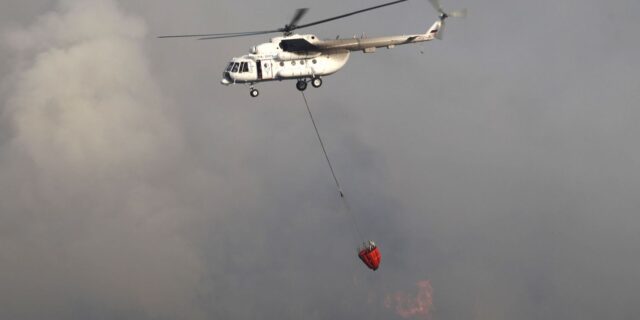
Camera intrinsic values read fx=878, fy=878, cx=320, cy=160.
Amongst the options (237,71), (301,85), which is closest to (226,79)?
(237,71)

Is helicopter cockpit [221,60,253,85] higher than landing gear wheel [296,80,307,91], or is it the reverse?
helicopter cockpit [221,60,253,85]

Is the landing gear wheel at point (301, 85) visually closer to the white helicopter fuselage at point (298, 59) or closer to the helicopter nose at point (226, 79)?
the white helicopter fuselage at point (298, 59)

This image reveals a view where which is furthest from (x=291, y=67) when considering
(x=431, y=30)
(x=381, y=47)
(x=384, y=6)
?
(x=384, y=6)

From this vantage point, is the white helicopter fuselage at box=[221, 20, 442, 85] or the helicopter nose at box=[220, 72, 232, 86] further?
the helicopter nose at box=[220, 72, 232, 86]

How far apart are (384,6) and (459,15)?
693 inches

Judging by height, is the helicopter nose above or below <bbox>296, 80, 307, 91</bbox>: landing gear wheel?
above

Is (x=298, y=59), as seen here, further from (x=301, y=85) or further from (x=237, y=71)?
(x=237, y=71)

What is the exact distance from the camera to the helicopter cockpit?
7369 cm

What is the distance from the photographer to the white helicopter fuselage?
72875 millimetres

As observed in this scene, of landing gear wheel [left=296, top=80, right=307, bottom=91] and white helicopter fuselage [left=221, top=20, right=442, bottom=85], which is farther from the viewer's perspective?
landing gear wheel [left=296, top=80, right=307, bottom=91]

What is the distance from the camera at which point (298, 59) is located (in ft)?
241

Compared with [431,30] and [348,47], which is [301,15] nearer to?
[348,47]

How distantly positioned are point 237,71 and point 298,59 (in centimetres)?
527

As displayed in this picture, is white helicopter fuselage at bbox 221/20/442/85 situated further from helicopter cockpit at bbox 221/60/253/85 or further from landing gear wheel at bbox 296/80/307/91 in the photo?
landing gear wheel at bbox 296/80/307/91
